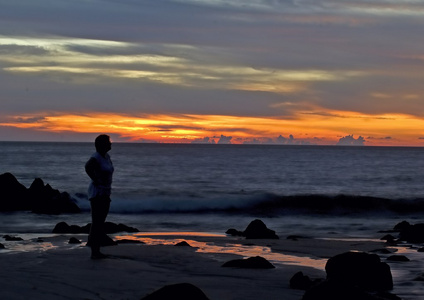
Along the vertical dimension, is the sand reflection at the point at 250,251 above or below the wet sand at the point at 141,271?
below

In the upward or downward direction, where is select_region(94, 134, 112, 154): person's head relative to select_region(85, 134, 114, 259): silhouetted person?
upward

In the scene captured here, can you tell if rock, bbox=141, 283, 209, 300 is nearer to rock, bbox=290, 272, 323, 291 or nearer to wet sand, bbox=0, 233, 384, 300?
wet sand, bbox=0, 233, 384, 300

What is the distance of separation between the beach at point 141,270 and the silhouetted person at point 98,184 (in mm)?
342

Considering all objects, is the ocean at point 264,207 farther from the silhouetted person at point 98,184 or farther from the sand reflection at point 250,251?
the silhouetted person at point 98,184

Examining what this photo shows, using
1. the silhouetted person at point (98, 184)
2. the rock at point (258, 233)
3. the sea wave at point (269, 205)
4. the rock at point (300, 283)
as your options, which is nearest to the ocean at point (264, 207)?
the sea wave at point (269, 205)

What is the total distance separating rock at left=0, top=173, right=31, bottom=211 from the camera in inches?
1109

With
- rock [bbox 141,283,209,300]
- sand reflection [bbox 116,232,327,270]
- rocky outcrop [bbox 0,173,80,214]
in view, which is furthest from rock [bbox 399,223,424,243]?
rocky outcrop [bbox 0,173,80,214]

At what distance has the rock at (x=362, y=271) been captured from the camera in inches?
335

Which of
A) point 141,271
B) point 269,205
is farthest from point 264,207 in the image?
point 141,271

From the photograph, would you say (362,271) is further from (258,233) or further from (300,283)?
(258,233)

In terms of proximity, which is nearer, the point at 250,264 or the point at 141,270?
the point at 141,270

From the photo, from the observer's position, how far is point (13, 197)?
2869 cm

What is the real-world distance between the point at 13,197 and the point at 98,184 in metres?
19.8

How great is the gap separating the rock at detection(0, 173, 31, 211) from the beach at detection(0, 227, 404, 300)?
50.1 ft
